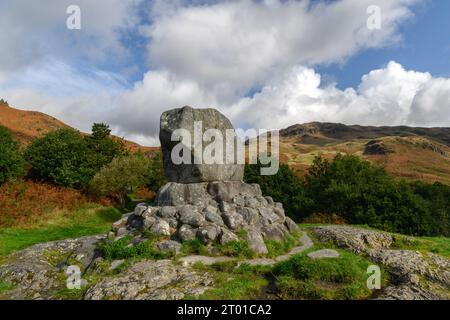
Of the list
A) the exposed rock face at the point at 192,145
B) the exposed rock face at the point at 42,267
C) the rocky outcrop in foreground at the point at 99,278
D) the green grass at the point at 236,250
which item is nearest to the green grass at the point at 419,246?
the green grass at the point at 236,250

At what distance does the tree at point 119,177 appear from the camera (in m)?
38.7

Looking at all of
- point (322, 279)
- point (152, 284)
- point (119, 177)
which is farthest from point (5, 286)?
point (119, 177)

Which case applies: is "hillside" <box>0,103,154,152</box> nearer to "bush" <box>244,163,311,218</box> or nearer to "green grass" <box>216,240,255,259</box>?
"bush" <box>244,163,311,218</box>

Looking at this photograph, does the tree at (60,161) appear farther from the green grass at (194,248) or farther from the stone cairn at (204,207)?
the green grass at (194,248)

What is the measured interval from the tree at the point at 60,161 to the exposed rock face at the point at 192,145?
74.4ft

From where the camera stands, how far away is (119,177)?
4006 centimetres

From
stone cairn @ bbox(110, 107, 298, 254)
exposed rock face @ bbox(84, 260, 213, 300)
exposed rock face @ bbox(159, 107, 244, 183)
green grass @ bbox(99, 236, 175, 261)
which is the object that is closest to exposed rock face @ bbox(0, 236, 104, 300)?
green grass @ bbox(99, 236, 175, 261)

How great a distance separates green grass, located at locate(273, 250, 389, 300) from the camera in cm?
1193

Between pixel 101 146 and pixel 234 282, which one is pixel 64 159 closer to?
pixel 101 146

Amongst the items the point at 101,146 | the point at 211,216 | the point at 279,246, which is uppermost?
the point at 101,146

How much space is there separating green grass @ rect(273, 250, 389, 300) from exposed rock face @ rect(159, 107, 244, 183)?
7.78 metres

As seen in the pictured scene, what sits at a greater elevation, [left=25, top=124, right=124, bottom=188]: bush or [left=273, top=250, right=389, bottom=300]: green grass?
[left=25, top=124, right=124, bottom=188]: bush

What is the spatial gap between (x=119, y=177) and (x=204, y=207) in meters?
24.0

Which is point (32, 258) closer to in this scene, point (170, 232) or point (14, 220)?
point (170, 232)
